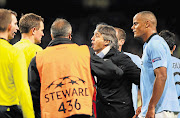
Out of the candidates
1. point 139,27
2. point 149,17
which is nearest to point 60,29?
point 139,27

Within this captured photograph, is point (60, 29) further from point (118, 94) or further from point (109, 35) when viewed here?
point (118, 94)

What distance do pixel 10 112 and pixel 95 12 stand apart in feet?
28.9

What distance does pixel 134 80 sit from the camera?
343 centimetres

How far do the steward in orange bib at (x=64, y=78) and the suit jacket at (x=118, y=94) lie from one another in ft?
1.98

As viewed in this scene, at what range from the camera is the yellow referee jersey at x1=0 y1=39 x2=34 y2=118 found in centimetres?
262

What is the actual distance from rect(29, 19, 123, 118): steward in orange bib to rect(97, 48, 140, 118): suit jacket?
603mm

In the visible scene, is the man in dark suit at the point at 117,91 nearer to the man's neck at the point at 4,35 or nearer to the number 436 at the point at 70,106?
the number 436 at the point at 70,106

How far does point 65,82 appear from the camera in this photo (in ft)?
8.63

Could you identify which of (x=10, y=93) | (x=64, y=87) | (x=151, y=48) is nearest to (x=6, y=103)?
(x=10, y=93)

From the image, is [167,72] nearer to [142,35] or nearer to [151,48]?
[151,48]

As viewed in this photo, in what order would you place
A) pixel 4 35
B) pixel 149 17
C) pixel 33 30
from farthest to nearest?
pixel 33 30 → pixel 149 17 → pixel 4 35

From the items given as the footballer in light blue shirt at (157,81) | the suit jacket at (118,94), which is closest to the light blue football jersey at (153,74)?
the footballer in light blue shirt at (157,81)

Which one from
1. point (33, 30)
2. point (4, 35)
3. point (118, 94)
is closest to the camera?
point (4, 35)

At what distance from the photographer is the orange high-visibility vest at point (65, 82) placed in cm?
262
